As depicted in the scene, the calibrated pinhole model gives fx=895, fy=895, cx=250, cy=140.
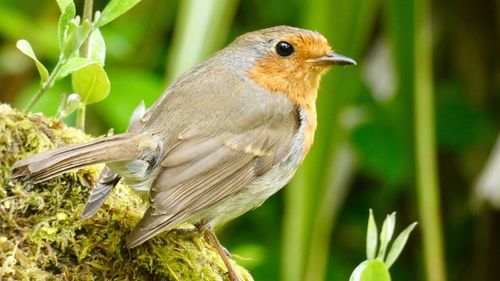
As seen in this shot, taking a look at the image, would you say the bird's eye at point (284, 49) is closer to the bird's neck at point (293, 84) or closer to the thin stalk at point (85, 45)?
the bird's neck at point (293, 84)

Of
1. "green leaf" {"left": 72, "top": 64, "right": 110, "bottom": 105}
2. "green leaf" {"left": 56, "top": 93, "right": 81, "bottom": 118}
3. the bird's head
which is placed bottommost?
"green leaf" {"left": 56, "top": 93, "right": 81, "bottom": 118}

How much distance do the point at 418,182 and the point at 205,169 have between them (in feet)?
4.55

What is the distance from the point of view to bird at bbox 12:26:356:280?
2.32 meters

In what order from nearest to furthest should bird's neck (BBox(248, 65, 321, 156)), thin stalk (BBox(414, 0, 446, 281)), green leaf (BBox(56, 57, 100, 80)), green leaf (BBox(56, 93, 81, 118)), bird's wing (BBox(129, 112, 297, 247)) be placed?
green leaf (BBox(56, 57, 100, 80)) < bird's wing (BBox(129, 112, 297, 247)) < green leaf (BBox(56, 93, 81, 118)) < bird's neck (BBox(248, 65, 321, 156)) < thin stalk (BBox(414, 0, 446, 281))

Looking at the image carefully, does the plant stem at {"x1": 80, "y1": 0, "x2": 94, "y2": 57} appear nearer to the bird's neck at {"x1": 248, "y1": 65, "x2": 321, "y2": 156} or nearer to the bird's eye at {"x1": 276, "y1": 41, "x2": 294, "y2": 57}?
the bird's neck at {"x1": 248, "y1": 65, "x2": 321, "y2": 156}

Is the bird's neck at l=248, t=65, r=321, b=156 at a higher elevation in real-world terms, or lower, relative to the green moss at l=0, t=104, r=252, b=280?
higher

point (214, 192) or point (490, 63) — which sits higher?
point (490, 63)

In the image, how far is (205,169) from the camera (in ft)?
8.79

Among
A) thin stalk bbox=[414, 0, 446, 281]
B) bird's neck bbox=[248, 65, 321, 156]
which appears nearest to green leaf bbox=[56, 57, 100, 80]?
bird's neck bbox=[248, 65, 321, 156]

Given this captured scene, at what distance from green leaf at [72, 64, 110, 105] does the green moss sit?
109mm

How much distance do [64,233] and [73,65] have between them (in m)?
0.42

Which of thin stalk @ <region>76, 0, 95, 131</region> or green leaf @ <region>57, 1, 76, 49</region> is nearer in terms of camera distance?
green leaf @ <region>57, 1, 76, 49</region>

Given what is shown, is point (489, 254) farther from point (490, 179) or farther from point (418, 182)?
point (418, 182)

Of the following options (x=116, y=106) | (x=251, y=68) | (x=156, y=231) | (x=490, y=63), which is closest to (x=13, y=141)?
(x=156, y=231)
